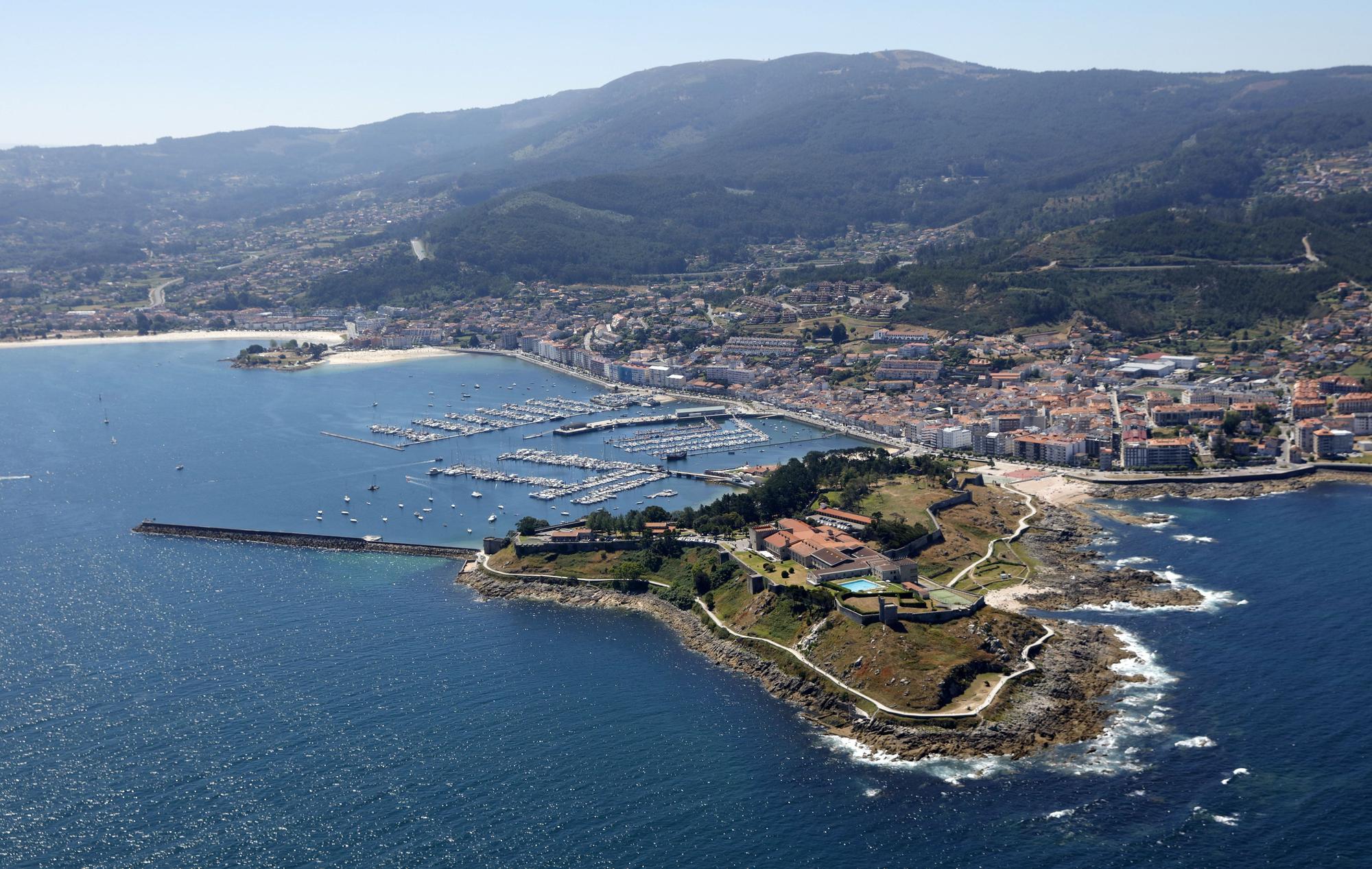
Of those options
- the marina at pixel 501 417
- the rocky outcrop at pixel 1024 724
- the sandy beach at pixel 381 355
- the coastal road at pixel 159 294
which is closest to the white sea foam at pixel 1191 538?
the rocky outcrop at pixel 1024 724

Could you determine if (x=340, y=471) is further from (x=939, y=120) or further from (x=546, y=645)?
(x=939, y=120)

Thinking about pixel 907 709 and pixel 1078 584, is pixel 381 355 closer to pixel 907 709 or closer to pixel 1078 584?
pixel 1078 584

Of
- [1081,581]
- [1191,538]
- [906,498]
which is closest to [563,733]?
[1081,581]

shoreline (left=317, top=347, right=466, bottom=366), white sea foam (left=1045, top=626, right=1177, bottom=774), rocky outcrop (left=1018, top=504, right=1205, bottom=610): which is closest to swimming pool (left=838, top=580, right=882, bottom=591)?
rocky outcrop (left=1018, top=504, right=1205, bottom=610)

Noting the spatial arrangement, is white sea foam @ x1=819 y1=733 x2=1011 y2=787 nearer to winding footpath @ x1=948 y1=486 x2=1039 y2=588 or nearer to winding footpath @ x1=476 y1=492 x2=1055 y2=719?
winding footpath @ x1=476 y1=492 x2=1055 y2=719

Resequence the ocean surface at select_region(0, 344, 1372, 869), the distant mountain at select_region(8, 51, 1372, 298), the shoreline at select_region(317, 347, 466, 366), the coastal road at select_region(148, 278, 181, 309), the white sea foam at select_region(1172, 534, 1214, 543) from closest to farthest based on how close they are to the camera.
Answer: the ocean surface at select_region(0, 344, 1372, 869)
the white sea foam at select_region(1172, 534, 1214, 543)
the shoreline at select_region(317, 347, 466, 366)
the coastal road at select_region(148, 278, 181, 309)
the distant mountain at select_region(8, 51, 1372, 298)
